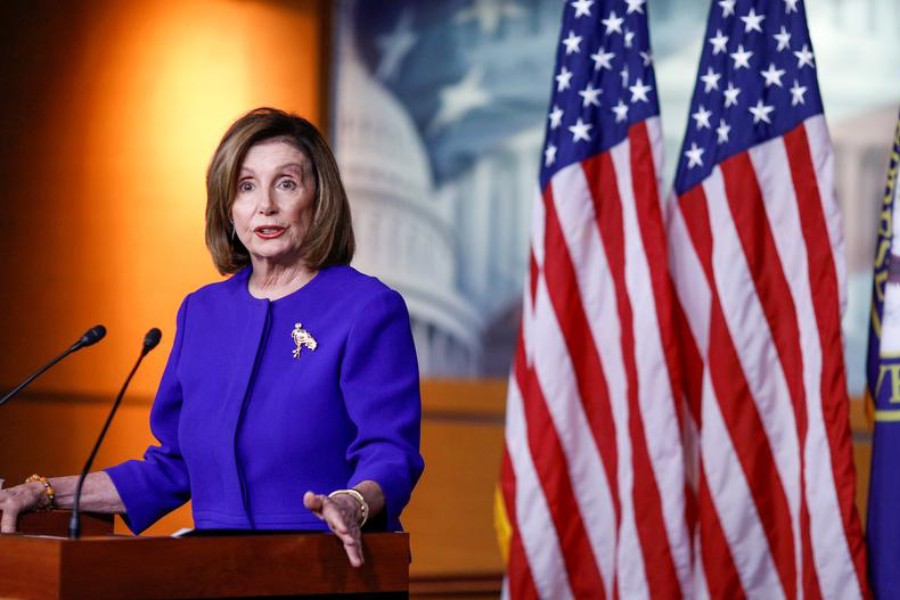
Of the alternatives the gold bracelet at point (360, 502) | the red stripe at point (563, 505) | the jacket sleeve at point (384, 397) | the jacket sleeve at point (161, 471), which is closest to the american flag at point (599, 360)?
the red stripe at point (563, 505)

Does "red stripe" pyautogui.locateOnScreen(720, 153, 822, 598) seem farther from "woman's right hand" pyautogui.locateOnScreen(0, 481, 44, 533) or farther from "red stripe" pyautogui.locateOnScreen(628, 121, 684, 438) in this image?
"woman's right hand" pyautogui.locateOnScreen(0, 481, 44, 533)

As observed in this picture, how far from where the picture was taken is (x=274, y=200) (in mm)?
2168

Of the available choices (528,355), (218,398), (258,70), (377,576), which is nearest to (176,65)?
(258,70)

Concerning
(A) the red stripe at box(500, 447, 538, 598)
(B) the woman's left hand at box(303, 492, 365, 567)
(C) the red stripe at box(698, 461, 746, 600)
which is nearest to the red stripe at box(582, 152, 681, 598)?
(C) the red stripe at box(698, 461, 746, 600)

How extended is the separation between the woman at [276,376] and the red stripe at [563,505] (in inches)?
69.1

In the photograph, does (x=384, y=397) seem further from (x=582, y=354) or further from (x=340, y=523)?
(x=582, y=354)

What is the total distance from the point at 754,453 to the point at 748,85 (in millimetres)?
1126

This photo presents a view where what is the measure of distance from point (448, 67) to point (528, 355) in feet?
5.74

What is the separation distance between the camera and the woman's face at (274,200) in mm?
2156

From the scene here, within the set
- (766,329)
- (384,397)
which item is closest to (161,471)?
(384,397)

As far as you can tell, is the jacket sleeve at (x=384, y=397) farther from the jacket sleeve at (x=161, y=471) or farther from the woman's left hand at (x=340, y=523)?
the jacket sleeve at (x=161, y=471)

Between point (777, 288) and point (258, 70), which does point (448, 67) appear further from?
point (777, 288)

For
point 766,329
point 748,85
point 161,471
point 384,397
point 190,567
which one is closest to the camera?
point 190,567

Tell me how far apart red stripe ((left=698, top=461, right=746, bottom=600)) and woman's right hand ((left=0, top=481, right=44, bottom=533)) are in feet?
7.29
